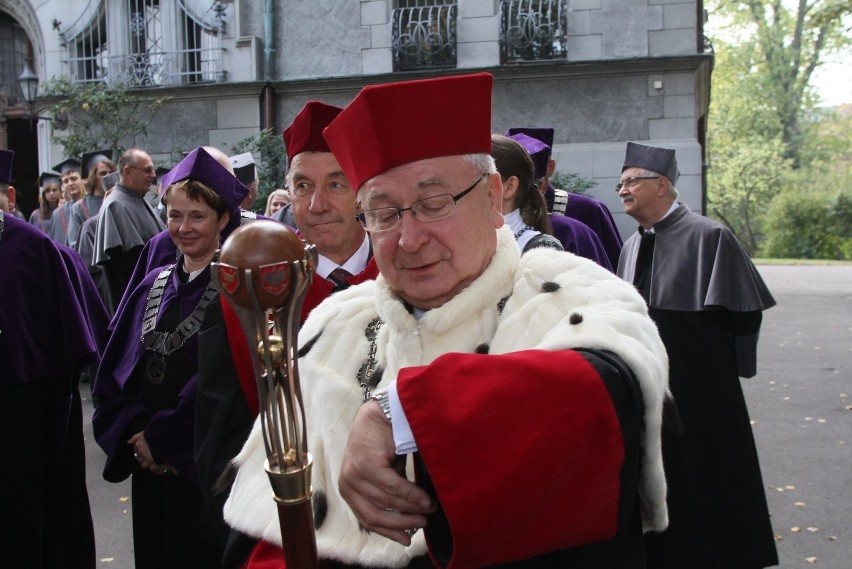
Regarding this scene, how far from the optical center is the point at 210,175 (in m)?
Result: 3.98

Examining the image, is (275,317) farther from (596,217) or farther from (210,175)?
(596,217)

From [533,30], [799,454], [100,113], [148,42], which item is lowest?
[799,454]

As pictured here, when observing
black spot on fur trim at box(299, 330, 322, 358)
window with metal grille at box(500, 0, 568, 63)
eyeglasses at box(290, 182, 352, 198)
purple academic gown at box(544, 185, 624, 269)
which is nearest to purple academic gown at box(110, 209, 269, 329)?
eyeglasses at box(290, 182, 352, 198)

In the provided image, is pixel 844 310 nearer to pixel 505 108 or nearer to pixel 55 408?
pixel 505 108

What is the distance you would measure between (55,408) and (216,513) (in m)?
2.00

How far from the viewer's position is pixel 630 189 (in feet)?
19.2

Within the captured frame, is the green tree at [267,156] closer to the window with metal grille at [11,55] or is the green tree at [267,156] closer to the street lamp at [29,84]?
the street lamp at [29,84]

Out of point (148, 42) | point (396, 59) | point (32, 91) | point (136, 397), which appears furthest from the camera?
point (148, 42)

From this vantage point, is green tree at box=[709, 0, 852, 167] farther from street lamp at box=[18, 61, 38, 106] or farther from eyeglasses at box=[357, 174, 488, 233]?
eyeglasses at box=[357, 174, 488, 233]

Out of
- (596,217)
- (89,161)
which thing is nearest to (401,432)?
(596,217)

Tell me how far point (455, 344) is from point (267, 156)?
1211cm

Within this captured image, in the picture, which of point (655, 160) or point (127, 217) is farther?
point (127, 217)

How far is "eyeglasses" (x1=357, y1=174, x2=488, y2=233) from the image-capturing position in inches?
77.9

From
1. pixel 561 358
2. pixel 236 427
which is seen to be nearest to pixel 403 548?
pixel 561 358
